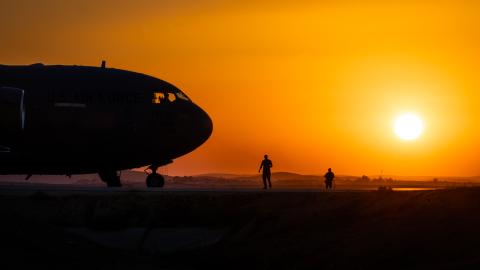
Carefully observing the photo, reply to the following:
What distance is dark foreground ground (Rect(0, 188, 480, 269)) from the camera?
22.9 metres

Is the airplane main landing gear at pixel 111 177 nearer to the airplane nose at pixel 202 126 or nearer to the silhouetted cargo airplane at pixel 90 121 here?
the silhouetted cargo airplane at pixel 90 121

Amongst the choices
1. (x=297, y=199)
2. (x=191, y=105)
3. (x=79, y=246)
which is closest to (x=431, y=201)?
(x=297, y=199)

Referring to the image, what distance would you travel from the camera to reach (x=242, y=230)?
29.0m

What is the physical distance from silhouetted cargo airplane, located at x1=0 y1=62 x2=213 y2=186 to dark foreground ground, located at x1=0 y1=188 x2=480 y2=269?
472 centimetres

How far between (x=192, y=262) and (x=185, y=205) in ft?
13.6

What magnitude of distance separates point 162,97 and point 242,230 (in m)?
13.4

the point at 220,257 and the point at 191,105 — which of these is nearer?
the point at 220,257

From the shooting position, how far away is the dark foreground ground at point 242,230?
22938 mm

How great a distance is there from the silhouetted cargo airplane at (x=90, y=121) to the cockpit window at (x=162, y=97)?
4cm

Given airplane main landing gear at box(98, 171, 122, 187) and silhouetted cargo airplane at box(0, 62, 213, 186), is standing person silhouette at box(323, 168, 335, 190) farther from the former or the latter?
airplane main landing gear at box(98, 171, 122, 187)

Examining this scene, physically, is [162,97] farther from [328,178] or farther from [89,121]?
[328,178]

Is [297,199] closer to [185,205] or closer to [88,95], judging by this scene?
[185,205]

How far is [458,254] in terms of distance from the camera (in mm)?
22547

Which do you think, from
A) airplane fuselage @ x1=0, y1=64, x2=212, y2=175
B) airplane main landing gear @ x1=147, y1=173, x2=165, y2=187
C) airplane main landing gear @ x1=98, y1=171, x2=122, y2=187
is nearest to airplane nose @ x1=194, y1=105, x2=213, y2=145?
airplane fuselage @ x1=0, y1=64, x2=212, y2=175
